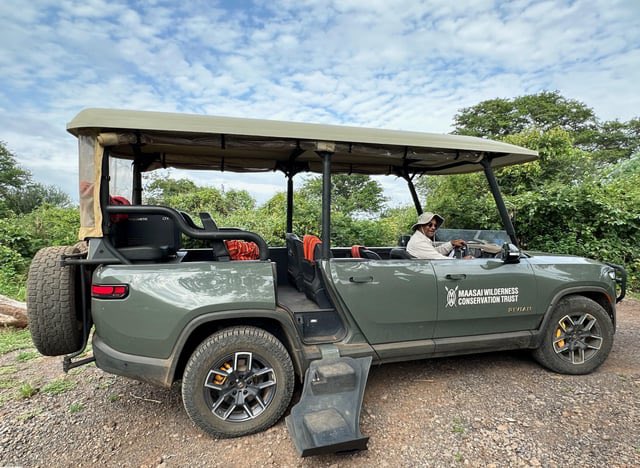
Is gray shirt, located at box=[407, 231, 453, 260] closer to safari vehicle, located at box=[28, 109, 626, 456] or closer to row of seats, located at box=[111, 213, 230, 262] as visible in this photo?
safari vehicle, located at box=[28, 109, 626, 456]

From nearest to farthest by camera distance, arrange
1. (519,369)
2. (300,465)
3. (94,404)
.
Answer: (300,465) < (94,404) < (519,369)

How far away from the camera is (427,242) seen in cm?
325

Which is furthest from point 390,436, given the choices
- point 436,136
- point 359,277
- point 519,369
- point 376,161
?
point 376,161

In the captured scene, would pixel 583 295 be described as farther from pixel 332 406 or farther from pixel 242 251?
pixel 242 251

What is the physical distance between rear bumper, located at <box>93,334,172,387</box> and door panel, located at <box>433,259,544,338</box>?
6.70ft

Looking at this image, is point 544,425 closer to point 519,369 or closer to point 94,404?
point 519,369

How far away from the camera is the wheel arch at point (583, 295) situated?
310cm

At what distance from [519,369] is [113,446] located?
3.40 m

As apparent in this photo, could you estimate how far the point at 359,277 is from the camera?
265 cm

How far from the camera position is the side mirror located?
2.94 metres

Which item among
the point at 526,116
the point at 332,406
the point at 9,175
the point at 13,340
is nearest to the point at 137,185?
the point at 13,340

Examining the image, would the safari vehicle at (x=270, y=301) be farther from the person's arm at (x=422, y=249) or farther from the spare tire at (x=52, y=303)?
the person's arm at (x=422, y=249)

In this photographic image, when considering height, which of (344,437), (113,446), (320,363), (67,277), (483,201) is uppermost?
(483,201)

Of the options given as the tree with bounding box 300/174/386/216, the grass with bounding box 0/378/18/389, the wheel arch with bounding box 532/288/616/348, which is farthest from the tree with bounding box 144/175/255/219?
the wheel arch with bounding box 532/288/616/348
